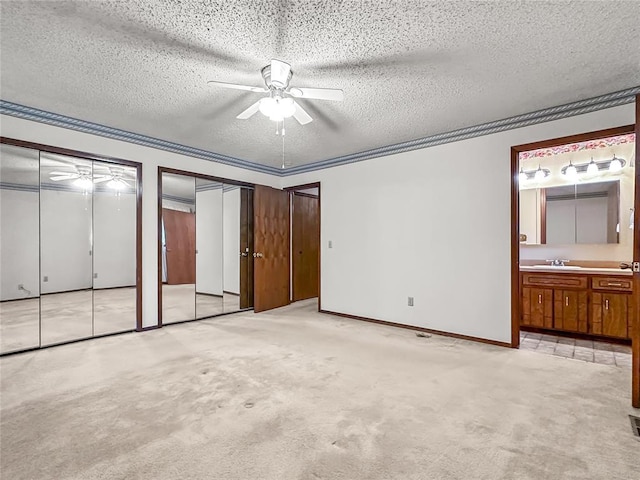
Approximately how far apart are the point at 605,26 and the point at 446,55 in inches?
38.4

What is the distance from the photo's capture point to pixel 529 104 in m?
3.29

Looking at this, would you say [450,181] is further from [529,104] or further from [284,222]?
[284,222]

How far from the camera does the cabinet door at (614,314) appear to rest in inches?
147

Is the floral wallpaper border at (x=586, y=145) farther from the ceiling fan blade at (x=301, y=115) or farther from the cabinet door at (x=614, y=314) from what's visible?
the ceiling fan blade at (x=301, y=115)

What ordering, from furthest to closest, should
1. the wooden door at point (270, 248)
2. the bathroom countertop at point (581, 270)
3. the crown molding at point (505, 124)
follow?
the wooden door at point (270, 248) < the bathroom countertop at point (581, 270) < the crown molding at point (505, 124)

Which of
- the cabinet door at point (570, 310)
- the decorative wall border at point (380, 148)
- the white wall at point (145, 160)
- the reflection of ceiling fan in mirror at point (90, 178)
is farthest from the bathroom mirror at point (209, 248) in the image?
the cabinet door at point (570, 310)

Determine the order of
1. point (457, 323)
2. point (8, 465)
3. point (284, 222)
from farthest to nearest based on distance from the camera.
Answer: point (284, 222) → point (457, 323) → point (8, 465)

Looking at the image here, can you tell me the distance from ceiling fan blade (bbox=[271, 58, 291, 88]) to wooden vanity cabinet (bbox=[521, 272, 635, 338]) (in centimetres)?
402

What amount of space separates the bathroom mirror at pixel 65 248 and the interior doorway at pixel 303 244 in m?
3.26

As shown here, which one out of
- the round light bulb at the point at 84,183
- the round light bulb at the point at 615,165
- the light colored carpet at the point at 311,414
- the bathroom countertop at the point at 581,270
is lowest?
the light colored carpet at the point at 311,414

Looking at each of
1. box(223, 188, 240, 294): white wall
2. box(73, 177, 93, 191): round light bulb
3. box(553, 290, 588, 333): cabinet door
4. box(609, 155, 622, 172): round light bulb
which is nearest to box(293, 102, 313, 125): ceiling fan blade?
box(223, 188, 240, 294): white wall

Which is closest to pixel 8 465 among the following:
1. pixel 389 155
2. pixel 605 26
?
pixel 605 26

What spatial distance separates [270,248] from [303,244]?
110cm

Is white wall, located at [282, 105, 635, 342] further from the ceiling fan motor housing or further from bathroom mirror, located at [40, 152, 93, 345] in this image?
bathroom mirror, located at [40, 152, 93, 345]
